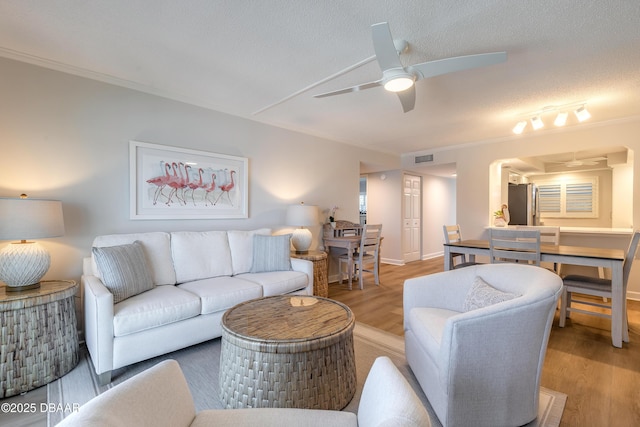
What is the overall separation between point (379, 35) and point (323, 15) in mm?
446

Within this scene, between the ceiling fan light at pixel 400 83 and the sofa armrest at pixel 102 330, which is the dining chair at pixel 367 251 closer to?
the ceiling fan light at pixel 400 83

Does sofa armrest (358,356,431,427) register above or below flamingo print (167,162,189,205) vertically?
below

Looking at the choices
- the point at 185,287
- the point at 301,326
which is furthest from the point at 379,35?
the point at 185,287

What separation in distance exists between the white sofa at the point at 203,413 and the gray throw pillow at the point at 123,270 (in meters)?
1.57

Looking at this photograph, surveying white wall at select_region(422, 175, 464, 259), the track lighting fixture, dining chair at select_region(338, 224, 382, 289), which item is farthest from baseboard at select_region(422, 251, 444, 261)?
the track lighting fixture

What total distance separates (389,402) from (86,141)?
3.12 metres

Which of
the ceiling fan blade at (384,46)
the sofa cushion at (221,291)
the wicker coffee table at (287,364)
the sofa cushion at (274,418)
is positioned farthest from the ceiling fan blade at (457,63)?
the sofa cushion at (221,291)

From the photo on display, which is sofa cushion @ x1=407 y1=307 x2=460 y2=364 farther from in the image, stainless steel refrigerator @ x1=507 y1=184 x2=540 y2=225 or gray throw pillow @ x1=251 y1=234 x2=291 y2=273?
stainless steel refrigerator @ x1=507 y1=184 x2=540 y2=225

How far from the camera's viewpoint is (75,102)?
2.54 metres

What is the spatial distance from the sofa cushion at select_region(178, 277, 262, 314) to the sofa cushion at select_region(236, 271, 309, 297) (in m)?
0.10

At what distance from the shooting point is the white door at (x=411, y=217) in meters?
6.41

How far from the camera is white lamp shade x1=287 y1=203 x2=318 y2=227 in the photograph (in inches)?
151

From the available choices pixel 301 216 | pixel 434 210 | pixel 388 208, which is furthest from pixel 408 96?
pixel 434 210

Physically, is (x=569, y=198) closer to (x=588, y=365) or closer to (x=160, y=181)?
(x=588, y=365)
